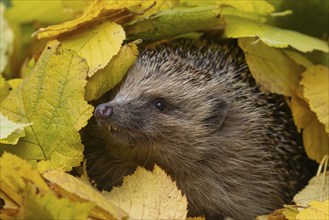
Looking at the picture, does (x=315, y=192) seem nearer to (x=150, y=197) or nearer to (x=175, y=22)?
(x=150, y=197)

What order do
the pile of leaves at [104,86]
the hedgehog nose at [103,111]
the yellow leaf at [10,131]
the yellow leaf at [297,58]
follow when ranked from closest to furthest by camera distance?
the pile of leaves at [104,86]
the yellow leaf at [10,131]
the hedgehog nose at [103,111]
the yellow leaf at [297,58]

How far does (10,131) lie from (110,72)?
0.34 m

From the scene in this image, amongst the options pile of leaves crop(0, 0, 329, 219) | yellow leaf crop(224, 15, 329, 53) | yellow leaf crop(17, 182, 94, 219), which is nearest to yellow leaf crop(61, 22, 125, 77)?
pile of leaves crop(0, 0, 329, 219)

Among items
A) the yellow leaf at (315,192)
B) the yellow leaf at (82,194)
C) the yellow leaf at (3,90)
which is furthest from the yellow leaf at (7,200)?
the yellow leaf at (315,192)

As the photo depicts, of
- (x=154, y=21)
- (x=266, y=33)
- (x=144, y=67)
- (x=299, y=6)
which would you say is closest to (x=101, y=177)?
(x=144, y=67)

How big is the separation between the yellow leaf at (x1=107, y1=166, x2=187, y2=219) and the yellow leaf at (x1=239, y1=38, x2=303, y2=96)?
486 mm

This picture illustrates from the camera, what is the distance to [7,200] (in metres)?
1.45

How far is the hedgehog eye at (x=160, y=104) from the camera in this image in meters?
1.80

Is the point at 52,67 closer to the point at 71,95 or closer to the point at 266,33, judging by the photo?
the point at 71,95

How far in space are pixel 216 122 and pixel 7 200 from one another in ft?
2.16

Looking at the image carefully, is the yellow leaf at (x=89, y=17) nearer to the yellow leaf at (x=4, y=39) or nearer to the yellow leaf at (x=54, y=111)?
the yellow leaf at (x=54, y=111)

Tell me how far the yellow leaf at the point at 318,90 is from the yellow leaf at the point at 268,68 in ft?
0.14

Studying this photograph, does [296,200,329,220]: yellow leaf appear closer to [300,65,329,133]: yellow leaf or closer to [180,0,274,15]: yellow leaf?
[300,65,329,133]: yellow leaf

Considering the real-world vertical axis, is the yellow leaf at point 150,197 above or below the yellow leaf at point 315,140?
above
